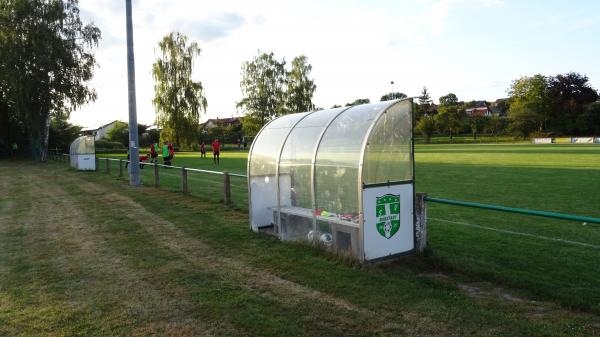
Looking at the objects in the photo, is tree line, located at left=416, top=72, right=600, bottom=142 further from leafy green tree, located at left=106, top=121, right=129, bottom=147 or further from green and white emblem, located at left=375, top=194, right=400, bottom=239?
green and white emblem, located at left=375, top=194, right=400, bottom=239

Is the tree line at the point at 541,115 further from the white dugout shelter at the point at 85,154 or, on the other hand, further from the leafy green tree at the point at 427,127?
the white dugout shelter at the point at 85,154

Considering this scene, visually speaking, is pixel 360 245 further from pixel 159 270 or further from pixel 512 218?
pixel 512 218

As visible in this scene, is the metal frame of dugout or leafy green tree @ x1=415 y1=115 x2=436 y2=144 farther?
leafy green tree @ x1=415 y1=115 x2=436 y2=144

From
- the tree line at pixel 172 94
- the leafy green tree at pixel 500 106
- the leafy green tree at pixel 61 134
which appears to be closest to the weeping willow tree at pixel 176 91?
the tree line at pixel 172 94

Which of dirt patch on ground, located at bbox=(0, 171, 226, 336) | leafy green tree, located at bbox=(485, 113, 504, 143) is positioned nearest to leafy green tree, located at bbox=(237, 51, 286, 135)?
leafy green tree, located at bbox=(485, 113, 504, 143)

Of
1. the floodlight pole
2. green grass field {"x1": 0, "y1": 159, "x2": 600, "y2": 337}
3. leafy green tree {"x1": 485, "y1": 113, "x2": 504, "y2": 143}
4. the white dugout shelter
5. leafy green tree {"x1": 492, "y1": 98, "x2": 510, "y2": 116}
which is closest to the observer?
green grass field {"x1": 0, "y1": 159, "x2": 600, "y2": 337}

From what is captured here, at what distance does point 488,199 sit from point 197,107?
45554 millimetres

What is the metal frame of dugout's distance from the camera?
610cm

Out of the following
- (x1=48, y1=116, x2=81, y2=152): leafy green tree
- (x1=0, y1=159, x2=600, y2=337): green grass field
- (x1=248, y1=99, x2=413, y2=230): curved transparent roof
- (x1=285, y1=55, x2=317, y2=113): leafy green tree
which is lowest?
(x1=0, y1=159, x2=600, y2=337): green grass field

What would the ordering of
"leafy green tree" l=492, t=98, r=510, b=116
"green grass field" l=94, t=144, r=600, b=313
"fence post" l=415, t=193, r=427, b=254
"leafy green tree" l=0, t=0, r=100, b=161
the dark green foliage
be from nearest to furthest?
1. "green grass field" l=94, t=144, r=600, b=313
2. "fence post" l=415, t=193, r=427, b=254
3. "leafy green tree" l=0, t=0, r=100, b=161
4. the dark green foliage
5. "leafy green tree" l=492, t=98, r=510, b=116

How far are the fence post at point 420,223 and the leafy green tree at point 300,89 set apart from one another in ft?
212

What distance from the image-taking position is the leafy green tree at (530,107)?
261 feet

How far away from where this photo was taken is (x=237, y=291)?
528cm

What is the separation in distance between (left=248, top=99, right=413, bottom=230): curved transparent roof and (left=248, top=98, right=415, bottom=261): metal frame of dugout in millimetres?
14
